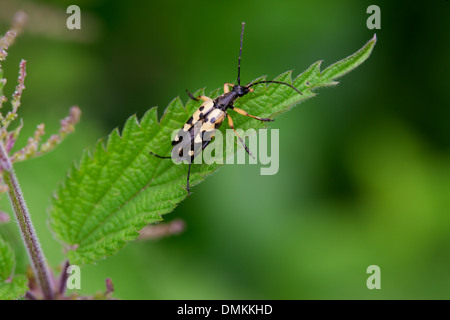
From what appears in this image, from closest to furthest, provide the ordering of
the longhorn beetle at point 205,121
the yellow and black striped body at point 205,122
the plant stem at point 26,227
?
the plant stem at point 26,227 → the longhorn beetle at point 205,121 → the yellow and black striped body at point 205,122

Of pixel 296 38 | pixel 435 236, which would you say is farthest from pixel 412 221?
pixel 296 38

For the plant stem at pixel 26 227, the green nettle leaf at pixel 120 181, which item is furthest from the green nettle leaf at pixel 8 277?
the green nettle leaf at pixel 120 181

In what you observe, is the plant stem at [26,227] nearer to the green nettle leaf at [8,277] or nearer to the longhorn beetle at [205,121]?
the green nettle leaf at [8,277]

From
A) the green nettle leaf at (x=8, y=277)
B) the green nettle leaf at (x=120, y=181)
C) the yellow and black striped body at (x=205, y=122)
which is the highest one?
the yellow and black striped body at (x=205, y=122)

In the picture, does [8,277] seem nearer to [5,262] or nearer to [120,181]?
[5,262]

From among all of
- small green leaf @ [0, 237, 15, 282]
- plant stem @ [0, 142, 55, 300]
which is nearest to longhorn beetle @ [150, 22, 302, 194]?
plant stem @ [0, 142, 55, 300]

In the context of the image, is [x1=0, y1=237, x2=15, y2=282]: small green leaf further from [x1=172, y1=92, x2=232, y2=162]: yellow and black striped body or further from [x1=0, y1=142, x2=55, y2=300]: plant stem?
[x1=172, y1=92, x2=232, y2=162]: yellow and black striped body

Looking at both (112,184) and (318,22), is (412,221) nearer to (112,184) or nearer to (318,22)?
(318,22)

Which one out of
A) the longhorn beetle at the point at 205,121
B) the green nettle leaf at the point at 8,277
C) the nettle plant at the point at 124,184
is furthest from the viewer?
the longhorn beetle at the point at 205,121
